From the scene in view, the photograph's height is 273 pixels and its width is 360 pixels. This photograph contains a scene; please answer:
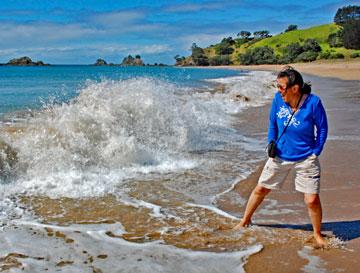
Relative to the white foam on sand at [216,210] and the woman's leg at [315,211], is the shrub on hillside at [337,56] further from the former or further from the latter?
the woman's leg at [315,211]

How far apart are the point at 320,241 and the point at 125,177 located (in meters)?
3.69

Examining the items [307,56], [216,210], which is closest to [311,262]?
[216,210]

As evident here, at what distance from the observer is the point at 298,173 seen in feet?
15.8

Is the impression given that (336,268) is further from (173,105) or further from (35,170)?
(173,105)

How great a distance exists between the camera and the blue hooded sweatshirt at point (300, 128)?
460cm

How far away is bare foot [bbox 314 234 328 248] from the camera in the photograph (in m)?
4.61

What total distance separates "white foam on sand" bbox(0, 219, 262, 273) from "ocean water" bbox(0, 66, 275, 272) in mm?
19

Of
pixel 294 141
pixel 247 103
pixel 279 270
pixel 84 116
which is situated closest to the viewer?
pixel 279 270

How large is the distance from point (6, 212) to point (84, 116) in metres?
3.65

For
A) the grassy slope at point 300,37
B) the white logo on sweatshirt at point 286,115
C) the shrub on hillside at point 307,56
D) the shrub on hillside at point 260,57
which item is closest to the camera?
the white logo on sweatshirt at point 286,115

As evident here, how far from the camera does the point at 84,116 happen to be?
9008mm

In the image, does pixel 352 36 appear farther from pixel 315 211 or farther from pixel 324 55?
pixel 315 211

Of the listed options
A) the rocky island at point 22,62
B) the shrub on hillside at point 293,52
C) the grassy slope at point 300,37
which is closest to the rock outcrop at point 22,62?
the rocky island at point 22,62

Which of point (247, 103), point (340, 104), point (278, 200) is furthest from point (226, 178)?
point (247, 103)
